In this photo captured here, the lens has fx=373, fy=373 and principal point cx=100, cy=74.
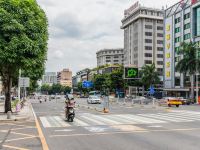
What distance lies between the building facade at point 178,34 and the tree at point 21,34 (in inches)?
2595

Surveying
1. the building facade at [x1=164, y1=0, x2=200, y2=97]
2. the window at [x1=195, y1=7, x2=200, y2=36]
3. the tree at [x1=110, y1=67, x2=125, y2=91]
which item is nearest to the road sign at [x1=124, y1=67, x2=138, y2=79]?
the building facade at [x1=164, y1=0, x2=200, y2=97]

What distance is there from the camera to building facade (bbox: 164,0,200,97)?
9019 cm

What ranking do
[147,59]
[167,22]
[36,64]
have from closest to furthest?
1. [36,64]
2. [167,22]
3. [147,59]

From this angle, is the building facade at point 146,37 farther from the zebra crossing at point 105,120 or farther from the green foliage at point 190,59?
the zebra crossing at point 105,120

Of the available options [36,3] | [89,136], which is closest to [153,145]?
[89,136]

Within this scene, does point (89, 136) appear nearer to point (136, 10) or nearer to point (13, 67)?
point (13, 67)

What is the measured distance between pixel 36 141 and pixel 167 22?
9580 centimetres

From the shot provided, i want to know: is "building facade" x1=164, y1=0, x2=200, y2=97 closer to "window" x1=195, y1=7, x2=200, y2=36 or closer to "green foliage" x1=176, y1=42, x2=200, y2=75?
"window" x1=195, y1=7, x2=200, y2=36

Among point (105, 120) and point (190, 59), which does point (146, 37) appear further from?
point (105, 120)

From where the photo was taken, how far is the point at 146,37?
14688 centimetres

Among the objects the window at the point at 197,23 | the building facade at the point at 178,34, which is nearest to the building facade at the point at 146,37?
the building facade at the point at 178,34

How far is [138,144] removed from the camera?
13.0 metres

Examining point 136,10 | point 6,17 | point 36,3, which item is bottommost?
point 6,17

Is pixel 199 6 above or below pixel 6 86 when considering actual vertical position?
above
